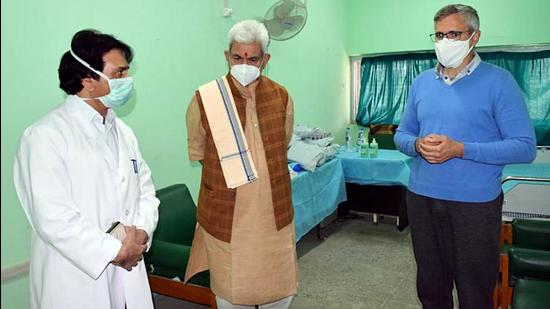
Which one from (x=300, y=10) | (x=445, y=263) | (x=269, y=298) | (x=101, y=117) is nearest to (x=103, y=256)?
(x=101, y=117)

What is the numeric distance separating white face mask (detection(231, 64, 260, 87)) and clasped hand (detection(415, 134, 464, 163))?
2.27 feet

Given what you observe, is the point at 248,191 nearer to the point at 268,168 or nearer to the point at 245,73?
the point at 268,168

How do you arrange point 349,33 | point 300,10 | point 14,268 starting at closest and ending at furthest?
point 14,268
point 300,10
point 349,33

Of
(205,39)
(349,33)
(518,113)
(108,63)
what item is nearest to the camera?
(108,63)

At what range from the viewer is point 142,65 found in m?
2.46

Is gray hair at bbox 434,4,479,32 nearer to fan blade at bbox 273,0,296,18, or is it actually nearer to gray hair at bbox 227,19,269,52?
gray hair at bbox 227,19,269,52

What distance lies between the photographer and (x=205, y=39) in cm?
295

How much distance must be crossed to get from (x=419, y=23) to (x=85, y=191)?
186 inches

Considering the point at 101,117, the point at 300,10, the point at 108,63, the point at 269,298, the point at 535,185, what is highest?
the point at 300,10

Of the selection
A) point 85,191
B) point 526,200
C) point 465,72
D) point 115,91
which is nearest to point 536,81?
point 526,200

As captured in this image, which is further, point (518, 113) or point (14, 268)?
point (14, 268)

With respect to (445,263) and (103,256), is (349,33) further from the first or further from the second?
(103,256)

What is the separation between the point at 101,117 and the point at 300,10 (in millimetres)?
2277

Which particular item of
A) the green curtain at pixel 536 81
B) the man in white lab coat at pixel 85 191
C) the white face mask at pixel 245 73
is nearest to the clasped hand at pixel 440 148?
the white face mask at pixel 245 73
